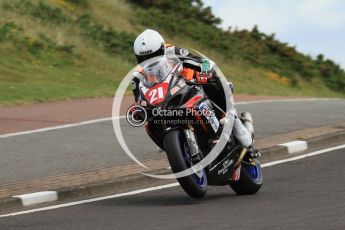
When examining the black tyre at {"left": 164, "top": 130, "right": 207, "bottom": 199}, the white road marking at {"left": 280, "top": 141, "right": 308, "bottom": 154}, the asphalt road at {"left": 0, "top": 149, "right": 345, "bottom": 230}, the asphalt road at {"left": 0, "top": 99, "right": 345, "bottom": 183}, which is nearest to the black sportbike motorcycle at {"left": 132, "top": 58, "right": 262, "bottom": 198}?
the black tyre at {"left": 164, "top": 130, "right": 207, "bottom": 199}

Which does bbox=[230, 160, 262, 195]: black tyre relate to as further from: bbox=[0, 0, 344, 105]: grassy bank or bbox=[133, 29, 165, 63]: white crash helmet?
bbox=[0, 0, 344, 105]: grassy bank

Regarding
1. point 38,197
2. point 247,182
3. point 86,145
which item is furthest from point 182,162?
point 86,145

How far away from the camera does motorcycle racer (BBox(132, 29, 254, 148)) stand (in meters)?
9.39

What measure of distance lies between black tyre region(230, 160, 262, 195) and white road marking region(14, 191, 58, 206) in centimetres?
198

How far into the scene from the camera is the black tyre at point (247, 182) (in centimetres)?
1013

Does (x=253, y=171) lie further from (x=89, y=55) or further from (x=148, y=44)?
(x=89, y=55)

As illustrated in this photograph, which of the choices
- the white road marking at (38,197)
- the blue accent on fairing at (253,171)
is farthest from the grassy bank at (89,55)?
the blue accent on fairing at (253,171)

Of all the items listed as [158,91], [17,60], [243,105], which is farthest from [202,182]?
[17,60]

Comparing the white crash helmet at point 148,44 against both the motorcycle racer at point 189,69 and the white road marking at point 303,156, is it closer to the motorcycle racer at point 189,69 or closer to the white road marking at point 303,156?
the motorcycle racer at point 189,69

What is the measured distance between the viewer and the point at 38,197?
33.1 ft

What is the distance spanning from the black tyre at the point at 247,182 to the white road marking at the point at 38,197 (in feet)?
6.49

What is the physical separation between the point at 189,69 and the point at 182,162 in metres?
1.20

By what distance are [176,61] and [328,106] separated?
11197 mm

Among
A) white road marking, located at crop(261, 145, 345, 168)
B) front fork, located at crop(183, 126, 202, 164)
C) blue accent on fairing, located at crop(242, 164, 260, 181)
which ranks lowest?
white road marking, located at crop(261, 145, 345, 168)
